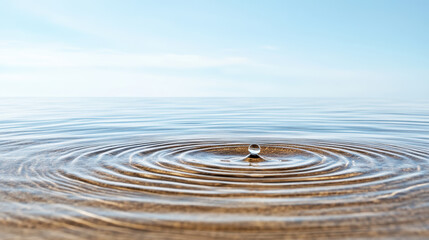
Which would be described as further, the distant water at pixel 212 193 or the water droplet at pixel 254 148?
the water droplet at pixel 254 148

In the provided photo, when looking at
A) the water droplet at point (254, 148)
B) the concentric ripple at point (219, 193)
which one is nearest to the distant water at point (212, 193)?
the concentric ripple at point (219, 193)

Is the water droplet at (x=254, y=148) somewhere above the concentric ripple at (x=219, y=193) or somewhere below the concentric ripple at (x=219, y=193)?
above

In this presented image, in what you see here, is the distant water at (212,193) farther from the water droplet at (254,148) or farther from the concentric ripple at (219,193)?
the water droplet at (254,148)

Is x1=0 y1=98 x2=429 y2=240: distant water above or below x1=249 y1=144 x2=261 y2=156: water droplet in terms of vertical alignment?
below

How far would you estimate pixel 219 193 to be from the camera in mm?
4227

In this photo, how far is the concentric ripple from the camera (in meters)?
A: 3.22

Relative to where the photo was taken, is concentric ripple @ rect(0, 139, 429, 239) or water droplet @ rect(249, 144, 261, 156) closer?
concentric ripple @ rect(0, 139, 429, 239)

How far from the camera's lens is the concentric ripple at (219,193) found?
3.22 metres

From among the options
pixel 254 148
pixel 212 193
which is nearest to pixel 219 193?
pixel 212 193

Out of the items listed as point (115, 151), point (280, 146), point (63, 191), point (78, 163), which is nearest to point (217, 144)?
point (280, 146)

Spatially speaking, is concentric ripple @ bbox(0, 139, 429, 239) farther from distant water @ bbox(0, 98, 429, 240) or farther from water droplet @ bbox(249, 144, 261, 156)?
water droplet @ bbox(249, 144, 261, 156)

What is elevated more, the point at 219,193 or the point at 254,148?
the point at 254,148

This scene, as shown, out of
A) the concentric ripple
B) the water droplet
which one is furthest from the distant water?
the water droplet

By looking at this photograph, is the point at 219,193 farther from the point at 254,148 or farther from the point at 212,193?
the point at 254,148
